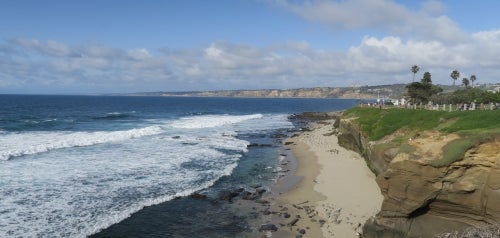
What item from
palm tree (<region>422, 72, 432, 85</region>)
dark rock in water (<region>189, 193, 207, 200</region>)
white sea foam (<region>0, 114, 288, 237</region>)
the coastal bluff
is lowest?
dark rock in water (<region>189, 193, 207, 200</region>)

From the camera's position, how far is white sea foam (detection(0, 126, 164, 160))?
3347cm

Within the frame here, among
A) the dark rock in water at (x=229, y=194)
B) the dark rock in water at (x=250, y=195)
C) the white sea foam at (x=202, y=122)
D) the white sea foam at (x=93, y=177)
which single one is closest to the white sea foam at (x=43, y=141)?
the white sea foam at (x=93, y=177)

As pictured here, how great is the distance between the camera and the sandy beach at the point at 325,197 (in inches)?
683

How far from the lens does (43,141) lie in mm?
39688

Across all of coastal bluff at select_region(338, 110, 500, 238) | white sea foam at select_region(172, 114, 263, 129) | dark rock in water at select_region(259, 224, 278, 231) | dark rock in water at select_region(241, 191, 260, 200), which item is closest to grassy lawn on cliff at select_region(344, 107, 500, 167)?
coastal bluff at select_region(338, 110, 500, 238)

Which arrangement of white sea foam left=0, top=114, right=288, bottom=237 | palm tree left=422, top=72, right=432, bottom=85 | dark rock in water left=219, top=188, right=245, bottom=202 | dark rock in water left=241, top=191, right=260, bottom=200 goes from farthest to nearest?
1. palm tree left=422, top=72, right=432, bottom=85
2. dark rock in water left=241, top=191, right=260, bottom=200
3. dark rock in water left=219, top=188, right=245, bottom=202
4. white sea foam left=0, top=114, right=288, bottom=237

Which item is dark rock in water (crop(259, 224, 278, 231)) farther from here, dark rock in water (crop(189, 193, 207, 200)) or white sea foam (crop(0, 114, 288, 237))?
white sea foam (crop(0, 114, 288, 237))

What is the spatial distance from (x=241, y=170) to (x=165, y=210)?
32.6 feet

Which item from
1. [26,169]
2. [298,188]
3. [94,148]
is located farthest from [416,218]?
[94,148]

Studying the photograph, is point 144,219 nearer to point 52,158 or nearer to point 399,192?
point 399,192

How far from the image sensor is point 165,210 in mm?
19719

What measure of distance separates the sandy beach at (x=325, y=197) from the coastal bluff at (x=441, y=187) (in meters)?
2.44

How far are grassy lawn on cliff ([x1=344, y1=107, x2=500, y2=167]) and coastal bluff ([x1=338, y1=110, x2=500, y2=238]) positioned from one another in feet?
0.12

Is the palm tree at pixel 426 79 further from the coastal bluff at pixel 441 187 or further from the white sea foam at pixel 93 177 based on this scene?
the coastal bluff at pixel 441 187
